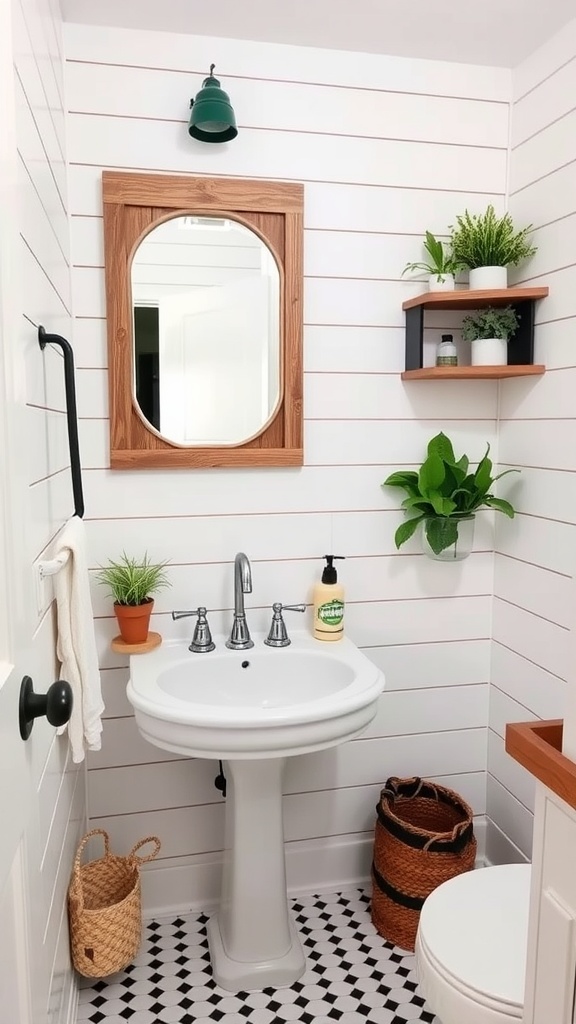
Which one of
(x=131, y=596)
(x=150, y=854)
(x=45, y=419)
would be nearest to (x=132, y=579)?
(x=131, y=596)

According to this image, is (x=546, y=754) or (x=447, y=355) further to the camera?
(x=447, y=355)

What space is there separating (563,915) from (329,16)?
1.99m

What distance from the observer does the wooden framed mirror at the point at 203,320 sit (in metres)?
2.00

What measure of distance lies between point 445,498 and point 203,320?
82 centimetres

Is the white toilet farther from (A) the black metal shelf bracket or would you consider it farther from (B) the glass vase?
(A) the black metal shelf bracket

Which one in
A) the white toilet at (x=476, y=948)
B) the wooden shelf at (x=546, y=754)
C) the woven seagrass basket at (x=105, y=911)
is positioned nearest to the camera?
the wooden shelf at (x=546, y=754)

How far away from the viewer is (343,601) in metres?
2.15

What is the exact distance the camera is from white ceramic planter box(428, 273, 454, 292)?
2.08m

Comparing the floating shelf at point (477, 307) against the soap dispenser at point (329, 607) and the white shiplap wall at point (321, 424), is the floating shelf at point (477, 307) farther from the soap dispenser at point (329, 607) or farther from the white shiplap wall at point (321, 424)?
the soap dispenser at point (329, 607)

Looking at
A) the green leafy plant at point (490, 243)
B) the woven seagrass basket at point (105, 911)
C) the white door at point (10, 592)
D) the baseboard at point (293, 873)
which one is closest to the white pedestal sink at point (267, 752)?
the baseboard at point (293, 873)

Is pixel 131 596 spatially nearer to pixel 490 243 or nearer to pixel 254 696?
pixel 254 696

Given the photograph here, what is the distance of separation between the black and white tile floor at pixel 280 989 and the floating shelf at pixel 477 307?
156cm

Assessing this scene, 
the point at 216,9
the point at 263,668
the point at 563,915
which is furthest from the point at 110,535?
the point at 563,915

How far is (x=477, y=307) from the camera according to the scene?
2164 mm
